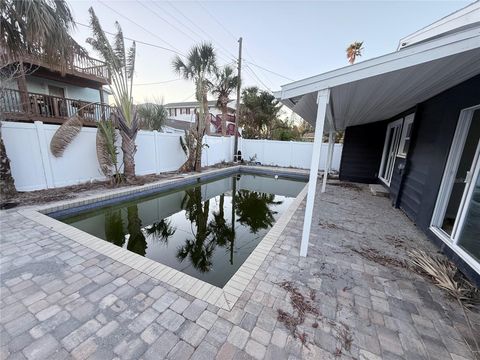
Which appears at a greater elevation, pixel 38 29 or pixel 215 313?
pixel 38 29

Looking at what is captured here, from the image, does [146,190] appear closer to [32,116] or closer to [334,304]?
[32,116]

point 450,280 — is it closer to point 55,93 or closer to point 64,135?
point 64,135

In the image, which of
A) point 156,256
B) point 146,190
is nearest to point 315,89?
point 156,256

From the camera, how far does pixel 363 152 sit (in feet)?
26.2

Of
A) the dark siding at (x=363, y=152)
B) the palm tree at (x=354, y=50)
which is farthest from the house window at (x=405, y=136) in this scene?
the palm tree at (x=354, y=50)

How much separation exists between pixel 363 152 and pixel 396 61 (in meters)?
6.93

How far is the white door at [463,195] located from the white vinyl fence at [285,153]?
8.12 m

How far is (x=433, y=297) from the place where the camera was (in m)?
2.13

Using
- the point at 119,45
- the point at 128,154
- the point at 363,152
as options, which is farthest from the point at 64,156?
the point at 363,152

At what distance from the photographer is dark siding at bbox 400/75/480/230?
10.2 feet

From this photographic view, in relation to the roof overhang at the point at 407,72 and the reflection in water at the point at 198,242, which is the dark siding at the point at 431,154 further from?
the reflection in water at the point at 198,242

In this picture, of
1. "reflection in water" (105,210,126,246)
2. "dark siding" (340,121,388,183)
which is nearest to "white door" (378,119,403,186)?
"dark siding" (340,121,388,183)

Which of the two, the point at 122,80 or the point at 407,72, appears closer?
the point at 407,72

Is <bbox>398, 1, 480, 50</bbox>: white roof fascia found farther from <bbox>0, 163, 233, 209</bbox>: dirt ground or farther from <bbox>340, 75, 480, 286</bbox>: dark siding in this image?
<bbox>0, 163, 233, 209</bbox>: dirt ground
